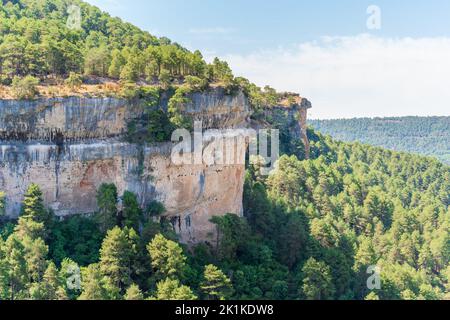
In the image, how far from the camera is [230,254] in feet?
148

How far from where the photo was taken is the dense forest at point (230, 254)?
116ft

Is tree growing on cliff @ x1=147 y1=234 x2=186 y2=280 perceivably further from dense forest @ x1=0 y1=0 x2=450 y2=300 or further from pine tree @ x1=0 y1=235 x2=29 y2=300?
pine tree @ x1=0 y1=235 x2=29 y2=300

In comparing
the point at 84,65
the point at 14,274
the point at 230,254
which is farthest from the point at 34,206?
the point at 230,254

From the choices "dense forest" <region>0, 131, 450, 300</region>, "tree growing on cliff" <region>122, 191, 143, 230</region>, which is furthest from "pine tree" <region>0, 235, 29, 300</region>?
"tree growing on cliff" <region>122, 191, 143, 230</region>

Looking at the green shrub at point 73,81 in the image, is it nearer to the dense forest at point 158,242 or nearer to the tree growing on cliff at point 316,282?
the dense forest at point 158,242

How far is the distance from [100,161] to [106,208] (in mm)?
3969

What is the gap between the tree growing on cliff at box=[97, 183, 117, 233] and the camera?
132 ft

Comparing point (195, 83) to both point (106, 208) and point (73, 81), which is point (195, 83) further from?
point (106, 208)

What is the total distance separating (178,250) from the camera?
1505 inches

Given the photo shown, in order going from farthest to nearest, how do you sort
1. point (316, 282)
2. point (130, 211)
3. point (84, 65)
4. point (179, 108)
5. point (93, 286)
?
point (84, 65) → point (179, 108) → point (316, 282) → point (130, 211) → point (93, 286)

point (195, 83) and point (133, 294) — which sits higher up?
point (195, 83)

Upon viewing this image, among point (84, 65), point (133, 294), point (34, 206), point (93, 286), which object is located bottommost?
point (133, 294)
